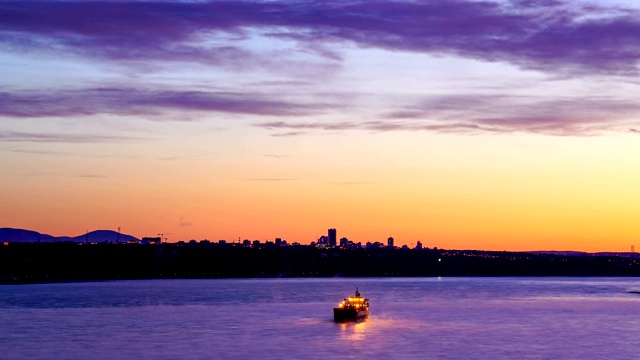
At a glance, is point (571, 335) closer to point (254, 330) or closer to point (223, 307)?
point (254, 330)

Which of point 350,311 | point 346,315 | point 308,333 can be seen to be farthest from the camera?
point 350,311

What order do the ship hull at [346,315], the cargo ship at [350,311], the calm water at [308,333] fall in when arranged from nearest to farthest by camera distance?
1. the calm water at [308,333]
2. the ship hull at [346,315]
3. the cargo ship at [350,311]

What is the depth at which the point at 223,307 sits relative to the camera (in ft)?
609

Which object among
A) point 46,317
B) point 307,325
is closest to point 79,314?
point 46,317

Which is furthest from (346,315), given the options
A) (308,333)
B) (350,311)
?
(308,333)

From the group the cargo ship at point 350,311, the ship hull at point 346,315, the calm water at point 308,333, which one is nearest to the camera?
the calm water at point 308,333

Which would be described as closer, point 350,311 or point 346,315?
point 346,315

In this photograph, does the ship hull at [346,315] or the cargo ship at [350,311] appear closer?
the ship hull at [346,315]

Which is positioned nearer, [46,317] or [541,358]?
[541,358]

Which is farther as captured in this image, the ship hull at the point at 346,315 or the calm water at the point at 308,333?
the ship hull at the point at 346,315

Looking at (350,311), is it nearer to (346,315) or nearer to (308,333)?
(346,315)

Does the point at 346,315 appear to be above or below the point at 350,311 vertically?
below

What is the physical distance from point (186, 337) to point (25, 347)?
18.8 m

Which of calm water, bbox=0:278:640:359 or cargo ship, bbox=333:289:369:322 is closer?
calm water, bbox=0:278:640:359
